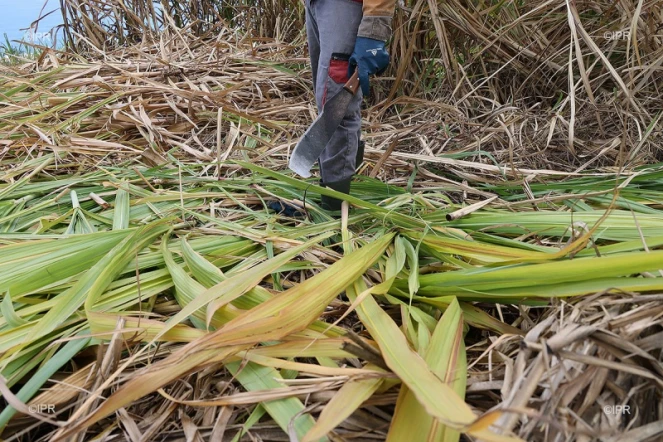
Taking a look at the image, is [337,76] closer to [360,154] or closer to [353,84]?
[353,84]

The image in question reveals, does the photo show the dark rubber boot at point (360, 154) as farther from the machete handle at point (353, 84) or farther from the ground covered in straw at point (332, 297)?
the machete handle at point (353, 84)

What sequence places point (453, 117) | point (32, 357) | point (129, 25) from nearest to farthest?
point (32, 357) < point (453, 117) < point (129, 25)

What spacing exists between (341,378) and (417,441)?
17cm

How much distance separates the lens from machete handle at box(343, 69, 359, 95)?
1793 millimetres

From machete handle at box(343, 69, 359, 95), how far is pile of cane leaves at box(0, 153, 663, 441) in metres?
0.44

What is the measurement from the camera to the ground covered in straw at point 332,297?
780 mm

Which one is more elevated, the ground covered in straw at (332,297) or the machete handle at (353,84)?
the machete handle at (353,84)

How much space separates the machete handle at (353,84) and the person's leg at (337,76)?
0.06m

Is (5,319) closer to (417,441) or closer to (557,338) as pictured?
(417,441)

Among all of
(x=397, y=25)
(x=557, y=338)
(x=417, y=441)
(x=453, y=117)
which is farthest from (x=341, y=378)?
(x=397, y=25)

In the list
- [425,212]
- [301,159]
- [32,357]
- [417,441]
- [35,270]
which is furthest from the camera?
[301,159]

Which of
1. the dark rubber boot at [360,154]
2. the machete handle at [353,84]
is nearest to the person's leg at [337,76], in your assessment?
the machete handle at [353,84]

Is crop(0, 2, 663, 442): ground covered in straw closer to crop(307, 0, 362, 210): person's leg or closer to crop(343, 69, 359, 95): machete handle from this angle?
crop(307, 0, 362, 210): person's leg

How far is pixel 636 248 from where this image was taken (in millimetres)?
1079
